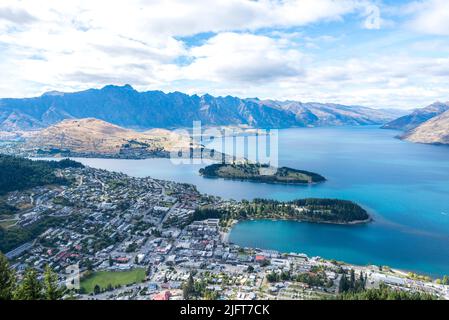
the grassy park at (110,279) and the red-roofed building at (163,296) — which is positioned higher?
the red-roofed building at (163,296)

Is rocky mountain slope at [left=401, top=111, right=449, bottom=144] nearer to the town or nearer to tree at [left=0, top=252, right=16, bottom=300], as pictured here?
the town

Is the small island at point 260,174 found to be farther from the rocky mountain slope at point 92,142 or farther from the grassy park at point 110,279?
the grassy park at point 110,279

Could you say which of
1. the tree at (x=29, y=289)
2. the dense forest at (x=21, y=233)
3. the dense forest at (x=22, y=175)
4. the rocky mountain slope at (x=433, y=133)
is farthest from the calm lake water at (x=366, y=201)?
the rocky mountain slope at (x=433, y=133)

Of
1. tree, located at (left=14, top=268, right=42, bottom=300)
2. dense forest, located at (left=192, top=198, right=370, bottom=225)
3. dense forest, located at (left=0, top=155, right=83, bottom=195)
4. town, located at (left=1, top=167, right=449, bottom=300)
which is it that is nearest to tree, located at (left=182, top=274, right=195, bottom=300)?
town, located at (left=1, top=167, right=449, bottom=300)

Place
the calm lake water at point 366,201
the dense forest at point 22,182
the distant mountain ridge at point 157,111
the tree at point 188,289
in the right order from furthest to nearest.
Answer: the distant mountain ridge at point 157,111, the calm lake water at point 366,201, the dense forest at point 22,182, the tree at point 188,289

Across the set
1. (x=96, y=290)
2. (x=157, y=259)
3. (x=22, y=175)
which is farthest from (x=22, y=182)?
(x=96, y=290)

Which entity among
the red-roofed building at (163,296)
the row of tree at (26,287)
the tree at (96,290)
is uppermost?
the row of tree at (26,287)
